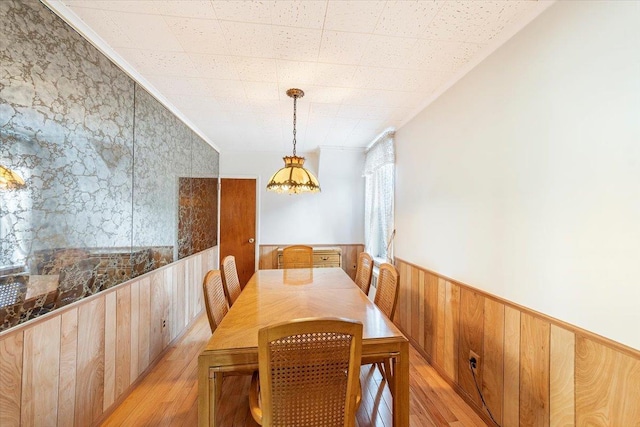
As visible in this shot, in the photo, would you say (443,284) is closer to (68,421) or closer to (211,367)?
(211,367)

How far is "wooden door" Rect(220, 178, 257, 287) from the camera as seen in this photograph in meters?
4.43

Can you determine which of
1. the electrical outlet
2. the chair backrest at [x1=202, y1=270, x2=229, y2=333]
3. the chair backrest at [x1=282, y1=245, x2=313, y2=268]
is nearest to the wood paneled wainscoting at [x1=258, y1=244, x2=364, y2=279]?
the chair backrest at [x1=282, y1=245, x2=313, y2=268]

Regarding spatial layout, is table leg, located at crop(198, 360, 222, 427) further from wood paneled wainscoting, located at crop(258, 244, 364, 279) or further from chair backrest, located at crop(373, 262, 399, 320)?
wood paneled wainscoting, located at crop(258, 244, 364, 279)

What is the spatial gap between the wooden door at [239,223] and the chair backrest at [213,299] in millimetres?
2586

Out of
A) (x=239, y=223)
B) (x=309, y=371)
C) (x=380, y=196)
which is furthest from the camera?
(x=239, y=223)

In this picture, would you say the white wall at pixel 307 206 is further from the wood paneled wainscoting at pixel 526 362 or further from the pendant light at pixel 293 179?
the wood paneled wainscoting at pixel 526 362

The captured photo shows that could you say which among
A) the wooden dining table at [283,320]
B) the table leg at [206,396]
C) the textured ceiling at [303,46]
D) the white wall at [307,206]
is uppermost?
the textured ceiling at [303,46]

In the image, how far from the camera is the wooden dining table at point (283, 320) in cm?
121

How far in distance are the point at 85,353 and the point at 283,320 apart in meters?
1.20

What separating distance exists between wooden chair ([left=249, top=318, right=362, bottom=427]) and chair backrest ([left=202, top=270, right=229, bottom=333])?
2.30 ft

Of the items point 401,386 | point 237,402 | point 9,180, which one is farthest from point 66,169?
point 401,386

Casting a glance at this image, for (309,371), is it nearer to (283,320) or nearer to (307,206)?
(283,320)

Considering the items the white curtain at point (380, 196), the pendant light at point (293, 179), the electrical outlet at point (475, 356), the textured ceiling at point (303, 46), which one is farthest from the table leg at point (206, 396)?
the white curtain at point (380, 196)

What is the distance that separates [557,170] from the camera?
1279 millimetres
